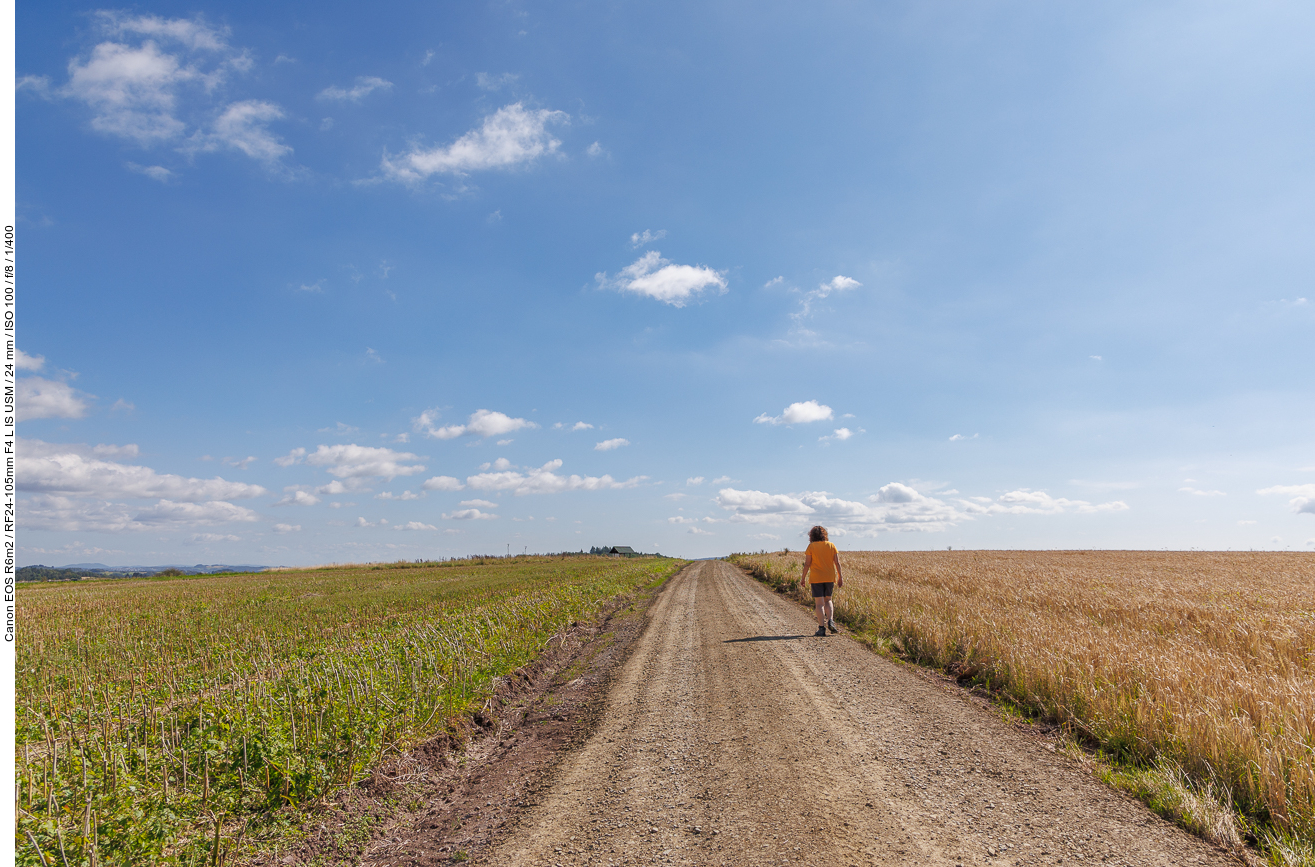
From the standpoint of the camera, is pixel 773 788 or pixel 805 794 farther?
pixel 773 788

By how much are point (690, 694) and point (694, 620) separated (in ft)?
28.4

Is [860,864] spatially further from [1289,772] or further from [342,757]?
[342,757]

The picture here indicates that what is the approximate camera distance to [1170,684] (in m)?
6.70

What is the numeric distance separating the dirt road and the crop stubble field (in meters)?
0.62

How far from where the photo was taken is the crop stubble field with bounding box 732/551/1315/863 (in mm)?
4473

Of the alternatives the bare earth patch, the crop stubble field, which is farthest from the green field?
the crop stubble field

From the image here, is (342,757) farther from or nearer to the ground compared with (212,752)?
nearer to the ground

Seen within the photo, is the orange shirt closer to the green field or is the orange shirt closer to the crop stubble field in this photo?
the crop stubble field

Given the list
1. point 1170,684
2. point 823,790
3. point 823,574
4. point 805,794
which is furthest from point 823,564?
point 805,794

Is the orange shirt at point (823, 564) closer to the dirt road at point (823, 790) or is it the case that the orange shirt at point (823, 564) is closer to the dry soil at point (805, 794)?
the dirt road at point (823, 790)

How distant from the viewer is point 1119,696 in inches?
257

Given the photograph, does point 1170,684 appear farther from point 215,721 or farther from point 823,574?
point 215,721

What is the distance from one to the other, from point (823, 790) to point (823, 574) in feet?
30.2

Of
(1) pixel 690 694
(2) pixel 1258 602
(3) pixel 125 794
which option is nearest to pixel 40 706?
(3) pixel 125 794
